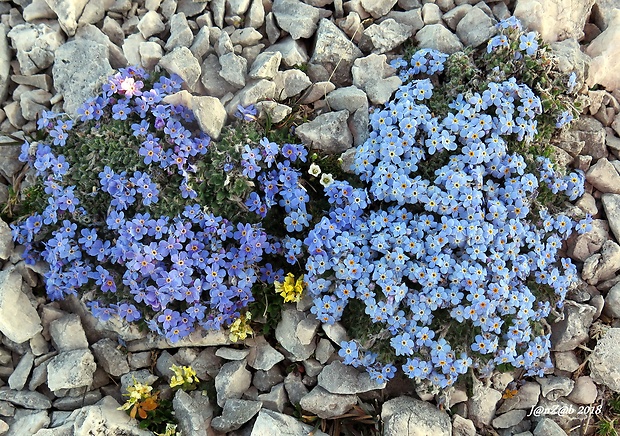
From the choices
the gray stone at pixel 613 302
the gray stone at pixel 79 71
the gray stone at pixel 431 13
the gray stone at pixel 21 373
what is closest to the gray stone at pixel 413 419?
the gray stone at pixel 613 302

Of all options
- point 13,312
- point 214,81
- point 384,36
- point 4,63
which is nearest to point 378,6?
point 384,36

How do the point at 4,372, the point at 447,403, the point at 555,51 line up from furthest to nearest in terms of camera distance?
the point at 555,51 < the point at 4,372 < the point at 447,403

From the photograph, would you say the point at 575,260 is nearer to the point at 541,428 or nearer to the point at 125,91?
the point at 541,428

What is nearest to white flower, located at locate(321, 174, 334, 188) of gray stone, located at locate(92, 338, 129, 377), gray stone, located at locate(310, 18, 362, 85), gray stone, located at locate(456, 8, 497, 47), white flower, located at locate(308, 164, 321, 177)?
white flower, located at locate(308, 164, 321, 177)

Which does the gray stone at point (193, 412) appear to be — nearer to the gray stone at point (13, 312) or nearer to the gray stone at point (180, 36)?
the gray stone at point (13, 312)

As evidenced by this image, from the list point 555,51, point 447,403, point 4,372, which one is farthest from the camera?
point 555,51

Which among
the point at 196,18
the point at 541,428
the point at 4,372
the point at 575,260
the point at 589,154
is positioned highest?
the point at 196,18

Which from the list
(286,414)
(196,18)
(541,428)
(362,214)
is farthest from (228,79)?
(541,428)

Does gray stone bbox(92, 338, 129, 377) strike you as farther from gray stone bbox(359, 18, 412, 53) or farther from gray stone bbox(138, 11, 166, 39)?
gray stone bbox(359, 18, 412, 53)
